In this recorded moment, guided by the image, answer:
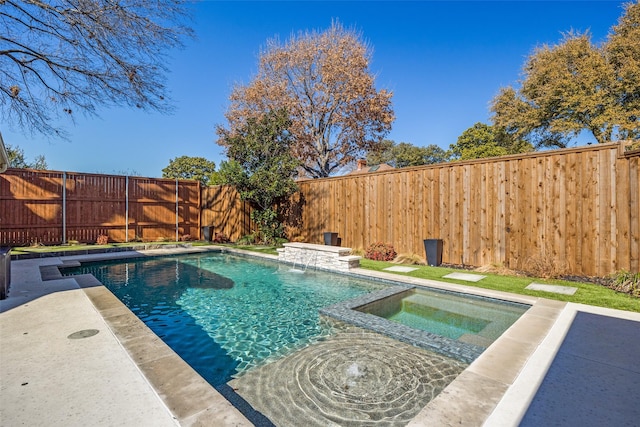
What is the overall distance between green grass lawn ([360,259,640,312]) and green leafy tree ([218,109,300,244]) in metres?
4.98

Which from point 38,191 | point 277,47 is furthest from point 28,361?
point 277,47

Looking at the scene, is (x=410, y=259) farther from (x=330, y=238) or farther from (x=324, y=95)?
(x=324, y=95)

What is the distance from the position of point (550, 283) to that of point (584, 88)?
52.1 feet

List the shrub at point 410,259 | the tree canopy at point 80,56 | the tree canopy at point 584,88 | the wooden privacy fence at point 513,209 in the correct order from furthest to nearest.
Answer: the tree canopy at point 584,88 < the shrub at point 410,259 < the tree canopy at point 80,56 < the wooden privacy fence at point 513,209

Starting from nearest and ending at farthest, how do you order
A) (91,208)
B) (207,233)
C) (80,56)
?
(80,56) < (91,208) < (207,233)

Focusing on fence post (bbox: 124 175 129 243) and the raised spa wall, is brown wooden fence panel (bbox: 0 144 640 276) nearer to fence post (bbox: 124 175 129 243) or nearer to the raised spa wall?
fence post (bbox: 124 175 129 243)

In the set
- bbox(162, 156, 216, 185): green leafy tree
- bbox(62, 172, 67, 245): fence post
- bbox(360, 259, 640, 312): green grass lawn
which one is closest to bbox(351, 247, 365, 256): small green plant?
bbox(360, 259, 640, 312): green grass lawn

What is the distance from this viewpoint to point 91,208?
1130 centimetres

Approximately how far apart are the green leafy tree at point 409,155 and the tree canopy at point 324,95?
20745mm

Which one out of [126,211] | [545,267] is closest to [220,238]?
[126,211]

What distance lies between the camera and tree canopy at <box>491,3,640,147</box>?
47.7 ft

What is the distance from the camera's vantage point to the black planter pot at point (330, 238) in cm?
945

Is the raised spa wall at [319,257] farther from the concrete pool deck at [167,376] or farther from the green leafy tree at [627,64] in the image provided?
→ the green leafy tree at [627,64]

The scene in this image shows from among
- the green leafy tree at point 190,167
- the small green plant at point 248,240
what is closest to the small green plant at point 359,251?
the small green plant at point 248,240
